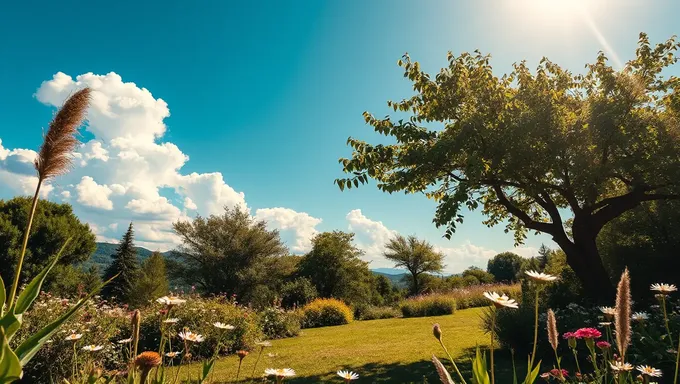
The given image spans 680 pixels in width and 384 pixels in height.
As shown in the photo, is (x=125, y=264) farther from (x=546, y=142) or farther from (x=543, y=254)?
(x=543, y=254)

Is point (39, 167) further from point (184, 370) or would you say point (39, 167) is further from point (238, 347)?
point (238, 347)

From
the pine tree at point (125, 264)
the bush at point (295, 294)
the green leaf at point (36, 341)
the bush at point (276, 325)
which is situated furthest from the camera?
the pine tree at point (125, 264)

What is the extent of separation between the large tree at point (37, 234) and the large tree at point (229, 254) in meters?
6.09

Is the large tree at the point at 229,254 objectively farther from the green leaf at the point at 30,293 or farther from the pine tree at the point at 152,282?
the green leaf at the point at 30,293

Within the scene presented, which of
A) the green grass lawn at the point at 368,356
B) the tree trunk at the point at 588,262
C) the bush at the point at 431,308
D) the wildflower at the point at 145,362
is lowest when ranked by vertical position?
the green grass lawn at the point at 368,356

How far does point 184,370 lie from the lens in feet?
22.7

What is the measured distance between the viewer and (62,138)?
1603 millimetres

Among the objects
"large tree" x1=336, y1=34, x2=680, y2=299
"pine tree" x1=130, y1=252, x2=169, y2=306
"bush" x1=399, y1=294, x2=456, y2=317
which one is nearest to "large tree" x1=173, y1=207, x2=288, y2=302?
"pine tree" x1=130, y1=252, x2=169, y2=306

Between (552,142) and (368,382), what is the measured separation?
591 cm

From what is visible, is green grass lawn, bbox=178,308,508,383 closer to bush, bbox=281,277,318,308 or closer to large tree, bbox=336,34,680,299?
large tree, bbox=336,34,680,299

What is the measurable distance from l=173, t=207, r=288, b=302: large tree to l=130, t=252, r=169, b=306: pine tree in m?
1.30

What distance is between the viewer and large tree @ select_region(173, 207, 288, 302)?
25016 millimetres

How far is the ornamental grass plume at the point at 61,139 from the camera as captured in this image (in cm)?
157

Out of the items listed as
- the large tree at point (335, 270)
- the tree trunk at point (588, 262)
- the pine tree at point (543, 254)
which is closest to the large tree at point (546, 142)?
the tree trunk at point (588, 262)
